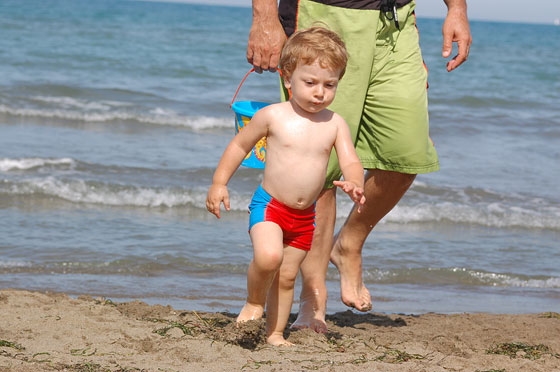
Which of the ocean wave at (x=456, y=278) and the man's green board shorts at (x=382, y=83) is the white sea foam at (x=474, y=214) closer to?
the ocean wave at (x=456, y=278)

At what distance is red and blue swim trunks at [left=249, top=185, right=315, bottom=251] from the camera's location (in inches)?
116

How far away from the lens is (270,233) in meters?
2.88

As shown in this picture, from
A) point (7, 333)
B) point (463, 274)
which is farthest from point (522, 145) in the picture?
point (7, 333)

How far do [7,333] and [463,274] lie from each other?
334cm

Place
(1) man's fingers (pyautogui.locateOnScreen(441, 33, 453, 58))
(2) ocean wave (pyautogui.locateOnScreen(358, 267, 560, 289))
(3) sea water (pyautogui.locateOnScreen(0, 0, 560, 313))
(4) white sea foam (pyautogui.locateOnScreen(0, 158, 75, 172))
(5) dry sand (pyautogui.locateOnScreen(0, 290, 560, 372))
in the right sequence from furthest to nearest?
1. (4) white sea foam (pyautogui.locateOnScreen(0, 158, 75, 172))
2. (2) ocean wave (pyautogui.locateOnScreen(358, 267, 560, 289))
3. (3) sea water (pyautogui.locateOnScreen(0, 0, 560, 313))
4. (1) man's fingers (pyautogui.locateOnScreen(441, 33, 453, 58))
5. (5) dry sand (pyautogui.locateOnScreen(0, 290, 560, 372))

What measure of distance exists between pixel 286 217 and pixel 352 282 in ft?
3.16

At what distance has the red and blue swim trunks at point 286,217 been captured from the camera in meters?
2.94

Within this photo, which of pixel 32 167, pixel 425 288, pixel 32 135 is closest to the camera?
pixel 425 288

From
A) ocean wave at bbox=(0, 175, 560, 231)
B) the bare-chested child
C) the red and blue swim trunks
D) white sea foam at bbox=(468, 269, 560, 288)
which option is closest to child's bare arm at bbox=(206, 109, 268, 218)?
the bare-chested child

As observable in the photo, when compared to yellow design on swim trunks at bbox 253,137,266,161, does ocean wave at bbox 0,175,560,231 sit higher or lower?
lower

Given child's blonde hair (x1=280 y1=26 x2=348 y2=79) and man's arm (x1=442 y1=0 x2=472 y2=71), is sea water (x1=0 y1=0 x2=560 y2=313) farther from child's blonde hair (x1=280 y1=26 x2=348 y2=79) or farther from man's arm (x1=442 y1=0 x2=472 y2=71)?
child's blonde hair (x1=280 y1=26 x2=348 y2=79)

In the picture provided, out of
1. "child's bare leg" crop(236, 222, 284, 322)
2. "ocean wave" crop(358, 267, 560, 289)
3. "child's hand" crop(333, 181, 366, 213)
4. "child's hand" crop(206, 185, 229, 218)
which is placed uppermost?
"child's hand" crop(333, 181, 366, 213)

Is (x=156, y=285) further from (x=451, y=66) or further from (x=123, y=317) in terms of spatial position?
(x=451, y=66)

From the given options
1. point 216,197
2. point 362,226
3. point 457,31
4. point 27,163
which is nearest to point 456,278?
point 362,226
